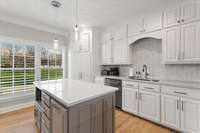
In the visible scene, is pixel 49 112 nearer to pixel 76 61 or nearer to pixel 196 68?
pixel 76 61

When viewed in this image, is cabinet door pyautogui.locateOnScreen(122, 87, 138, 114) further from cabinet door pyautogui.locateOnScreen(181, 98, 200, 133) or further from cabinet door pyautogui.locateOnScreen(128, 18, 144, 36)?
cabinet door pyautogui.locateOnScreen(128, 18, 144, 36)

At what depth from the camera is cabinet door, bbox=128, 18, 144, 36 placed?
307cm

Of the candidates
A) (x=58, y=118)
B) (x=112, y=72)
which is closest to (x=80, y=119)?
(x=58, y=118)

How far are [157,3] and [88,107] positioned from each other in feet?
8.75

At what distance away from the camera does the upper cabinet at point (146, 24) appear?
2.74 meters

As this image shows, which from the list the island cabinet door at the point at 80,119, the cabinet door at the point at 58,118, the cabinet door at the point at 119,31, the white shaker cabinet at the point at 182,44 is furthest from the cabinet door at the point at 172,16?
the cabinet door at the point at 58,118

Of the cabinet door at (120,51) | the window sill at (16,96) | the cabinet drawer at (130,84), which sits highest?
the cabinet door at (120,51)

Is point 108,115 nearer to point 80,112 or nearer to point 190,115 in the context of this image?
point 80,112

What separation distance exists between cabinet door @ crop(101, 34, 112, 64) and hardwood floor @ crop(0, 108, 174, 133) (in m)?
1.78

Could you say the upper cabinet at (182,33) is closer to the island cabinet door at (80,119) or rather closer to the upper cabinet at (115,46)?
the upper cabinet at (115,46)

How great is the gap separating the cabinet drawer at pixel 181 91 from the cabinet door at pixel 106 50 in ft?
6.48

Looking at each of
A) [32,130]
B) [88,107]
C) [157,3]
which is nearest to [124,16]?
[157,3]

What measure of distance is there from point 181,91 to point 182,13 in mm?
1621

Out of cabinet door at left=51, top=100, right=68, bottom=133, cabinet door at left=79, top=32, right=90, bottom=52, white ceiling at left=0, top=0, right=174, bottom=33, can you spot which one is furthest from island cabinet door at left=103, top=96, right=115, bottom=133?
cabinet door at left=79, top=32, right=90, bottom=52
